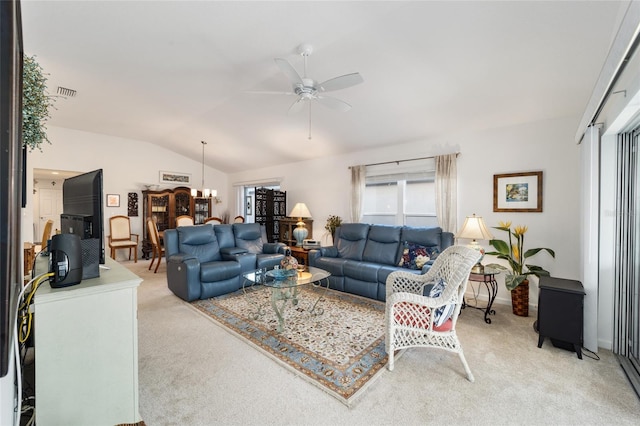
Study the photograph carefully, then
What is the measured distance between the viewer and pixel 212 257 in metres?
4.42

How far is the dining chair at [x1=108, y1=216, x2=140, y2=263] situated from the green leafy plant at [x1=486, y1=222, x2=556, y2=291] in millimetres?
6904

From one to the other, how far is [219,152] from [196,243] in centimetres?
315

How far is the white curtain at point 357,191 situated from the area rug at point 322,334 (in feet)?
5.25

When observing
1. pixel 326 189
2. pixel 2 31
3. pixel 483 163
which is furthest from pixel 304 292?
pixel 2 31

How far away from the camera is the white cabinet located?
133 centimetres

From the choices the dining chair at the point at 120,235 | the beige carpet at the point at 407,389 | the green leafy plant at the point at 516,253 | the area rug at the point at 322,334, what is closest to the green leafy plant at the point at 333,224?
the area rug at the point at 322,334

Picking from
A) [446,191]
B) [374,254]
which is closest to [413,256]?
[374,254]

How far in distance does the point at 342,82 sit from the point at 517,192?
2823mm

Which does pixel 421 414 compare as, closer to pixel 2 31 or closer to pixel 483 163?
pixel 2 31

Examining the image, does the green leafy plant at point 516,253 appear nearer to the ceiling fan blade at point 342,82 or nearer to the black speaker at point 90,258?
the ceiling fan blade at point 342,82

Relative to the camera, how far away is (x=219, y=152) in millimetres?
6719

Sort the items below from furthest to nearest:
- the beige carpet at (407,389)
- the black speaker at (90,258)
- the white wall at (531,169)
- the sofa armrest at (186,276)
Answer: the sofa armrest at (186,276)
the white wall at (531,169)
the beige carpet at (407,389)
the black speaker at (90,258)

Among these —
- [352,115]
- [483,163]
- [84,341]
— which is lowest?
[84,341]

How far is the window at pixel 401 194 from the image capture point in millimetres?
4453
